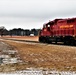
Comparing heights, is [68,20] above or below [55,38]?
above

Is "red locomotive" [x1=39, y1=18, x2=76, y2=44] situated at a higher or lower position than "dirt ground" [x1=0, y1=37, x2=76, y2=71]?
higher

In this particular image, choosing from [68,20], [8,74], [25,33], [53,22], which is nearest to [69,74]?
[8,74]

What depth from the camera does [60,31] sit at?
1777 inches

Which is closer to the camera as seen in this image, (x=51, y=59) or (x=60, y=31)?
(x=51, y=59)

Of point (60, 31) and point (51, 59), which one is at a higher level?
point (60, 31)

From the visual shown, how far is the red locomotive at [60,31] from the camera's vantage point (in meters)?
41.1

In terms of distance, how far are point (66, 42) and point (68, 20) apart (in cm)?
373

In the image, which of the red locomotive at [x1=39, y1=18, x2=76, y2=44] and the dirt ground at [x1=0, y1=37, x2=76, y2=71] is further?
the red locomotive at [x1=39, y1=18, x2=76, y2=44]

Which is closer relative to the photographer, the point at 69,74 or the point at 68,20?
the point at 69,74

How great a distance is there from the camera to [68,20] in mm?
42938

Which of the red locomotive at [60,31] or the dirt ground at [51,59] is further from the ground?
the red locomotive at [60,31]

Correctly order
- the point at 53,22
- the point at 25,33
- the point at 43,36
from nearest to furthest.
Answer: the point at 53,22 < the point at 43,36 < the point at 25,33

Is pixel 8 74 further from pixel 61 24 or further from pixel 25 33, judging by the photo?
pixel 25 33

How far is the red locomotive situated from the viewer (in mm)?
41094
